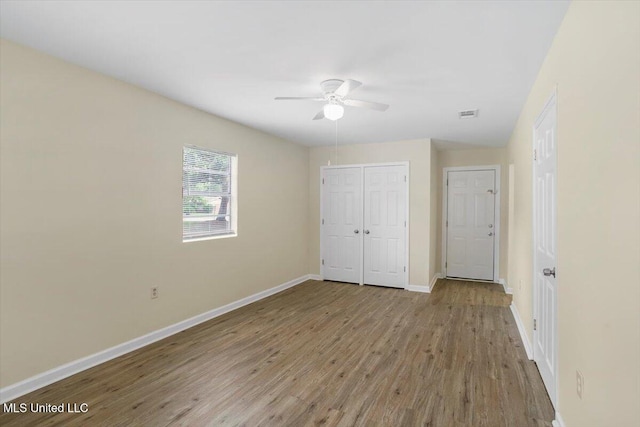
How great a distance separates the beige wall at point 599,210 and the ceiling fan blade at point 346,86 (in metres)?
1.32

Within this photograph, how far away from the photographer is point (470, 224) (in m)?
6.14

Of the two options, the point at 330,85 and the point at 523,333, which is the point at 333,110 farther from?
the point at 523,333

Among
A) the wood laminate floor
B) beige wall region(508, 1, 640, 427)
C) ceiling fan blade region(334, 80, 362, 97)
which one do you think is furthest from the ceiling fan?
the wood laminate floor

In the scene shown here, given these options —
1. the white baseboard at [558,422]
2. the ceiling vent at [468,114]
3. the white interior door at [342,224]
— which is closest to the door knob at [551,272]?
the white baseboard at [558,422]

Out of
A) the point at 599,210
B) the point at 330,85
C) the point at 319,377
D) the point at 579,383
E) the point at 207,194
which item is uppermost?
the point at 330,85

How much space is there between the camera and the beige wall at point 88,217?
7.68ft

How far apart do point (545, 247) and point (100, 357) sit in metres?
3.74

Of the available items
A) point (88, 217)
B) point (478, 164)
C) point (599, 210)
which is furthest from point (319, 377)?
point (478, 164)

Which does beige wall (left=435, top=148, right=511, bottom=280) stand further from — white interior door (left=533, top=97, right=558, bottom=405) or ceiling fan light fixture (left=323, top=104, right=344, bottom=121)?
ceiling fan light fixture (left=323, top=104, right=344, bottom=121)

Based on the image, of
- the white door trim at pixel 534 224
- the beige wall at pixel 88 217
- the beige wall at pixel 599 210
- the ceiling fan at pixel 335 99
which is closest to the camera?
the beige wall at pixel 599 210

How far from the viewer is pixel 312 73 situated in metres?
2.76

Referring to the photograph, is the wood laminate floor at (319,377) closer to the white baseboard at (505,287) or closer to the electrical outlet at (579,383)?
the electrical outlet at (579,383)

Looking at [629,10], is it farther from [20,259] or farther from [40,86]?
[20,259]

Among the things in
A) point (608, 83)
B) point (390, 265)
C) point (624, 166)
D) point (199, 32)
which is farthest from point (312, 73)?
point (390, 265)
